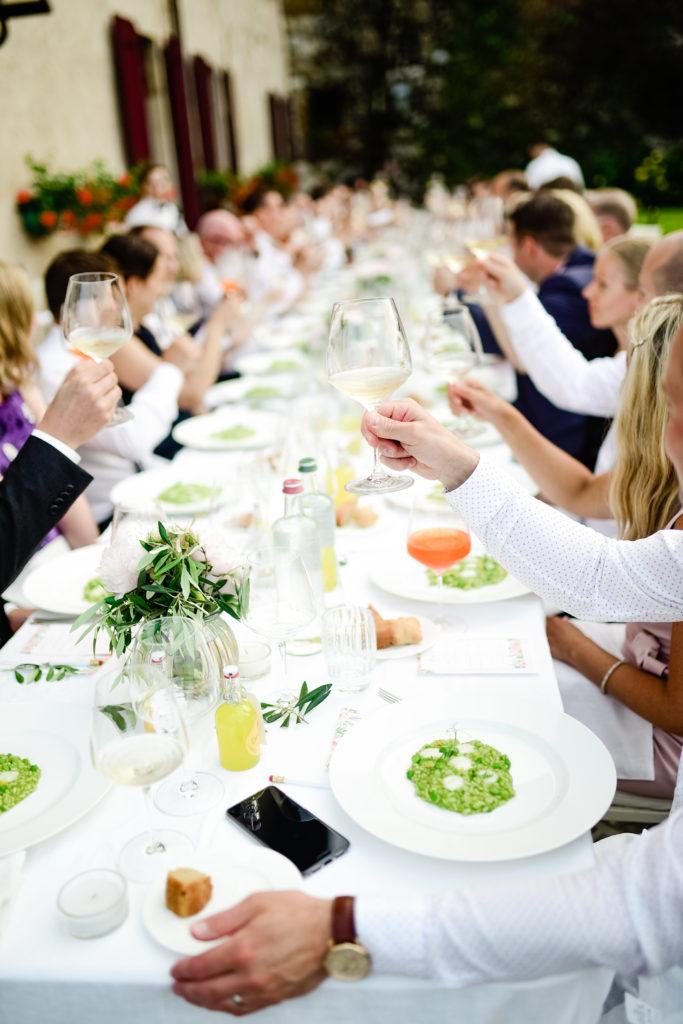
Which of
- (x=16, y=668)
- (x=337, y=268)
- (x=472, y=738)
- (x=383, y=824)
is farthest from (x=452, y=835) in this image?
(x=337, y=268)

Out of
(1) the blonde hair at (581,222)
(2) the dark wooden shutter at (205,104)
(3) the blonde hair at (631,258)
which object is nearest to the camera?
(3) the blonde hair at (631,258)

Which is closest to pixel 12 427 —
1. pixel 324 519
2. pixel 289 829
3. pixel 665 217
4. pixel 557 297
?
pixel 324 519

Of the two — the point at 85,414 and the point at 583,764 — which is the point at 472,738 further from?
the point at 85,414

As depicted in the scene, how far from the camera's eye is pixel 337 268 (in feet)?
23.2

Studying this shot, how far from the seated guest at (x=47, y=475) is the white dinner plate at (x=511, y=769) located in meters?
0.66

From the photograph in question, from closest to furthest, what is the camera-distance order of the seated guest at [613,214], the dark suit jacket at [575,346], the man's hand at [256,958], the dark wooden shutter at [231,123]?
the man's hand at [256,958] → the dark suit jacket at [575,346] → the seated guest at [613,214] → the dark wooden shutter at [231,123]

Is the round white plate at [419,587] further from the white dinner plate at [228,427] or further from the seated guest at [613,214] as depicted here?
the seated guest at [613,214]

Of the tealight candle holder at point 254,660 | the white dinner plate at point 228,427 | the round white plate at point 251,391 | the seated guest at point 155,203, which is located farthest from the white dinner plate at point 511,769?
the seated guest at point 155,203

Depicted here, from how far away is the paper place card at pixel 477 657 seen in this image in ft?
4.59

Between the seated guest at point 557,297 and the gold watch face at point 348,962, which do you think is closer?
the gold watch face at point 348,962

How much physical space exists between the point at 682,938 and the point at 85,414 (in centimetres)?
119

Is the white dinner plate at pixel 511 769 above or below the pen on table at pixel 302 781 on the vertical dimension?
above

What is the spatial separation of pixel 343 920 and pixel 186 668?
35 centimetres

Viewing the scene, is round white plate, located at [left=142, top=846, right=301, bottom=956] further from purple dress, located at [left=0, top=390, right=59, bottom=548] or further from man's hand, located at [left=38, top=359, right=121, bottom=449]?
purple dress, located at [left=0, top=390, right=59, bottom=548]
